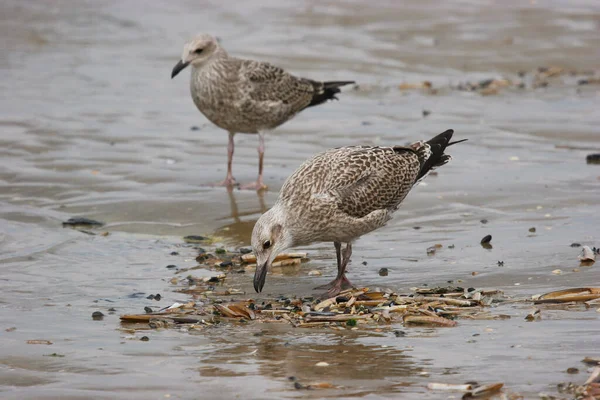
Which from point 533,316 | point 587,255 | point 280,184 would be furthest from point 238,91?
point 533,316

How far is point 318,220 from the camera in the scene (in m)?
7.69

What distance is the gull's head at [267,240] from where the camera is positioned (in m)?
7.34

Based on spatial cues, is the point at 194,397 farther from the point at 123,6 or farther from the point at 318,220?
the point at 123,6

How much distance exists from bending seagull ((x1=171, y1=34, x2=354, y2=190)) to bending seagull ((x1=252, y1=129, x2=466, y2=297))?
320cm

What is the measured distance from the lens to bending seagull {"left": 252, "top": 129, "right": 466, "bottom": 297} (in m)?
7.48

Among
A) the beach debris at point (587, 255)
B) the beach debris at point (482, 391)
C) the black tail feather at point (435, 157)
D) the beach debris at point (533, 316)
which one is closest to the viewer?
the beach debris at point (482, 391)

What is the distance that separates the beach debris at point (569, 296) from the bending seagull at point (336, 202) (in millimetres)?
1500

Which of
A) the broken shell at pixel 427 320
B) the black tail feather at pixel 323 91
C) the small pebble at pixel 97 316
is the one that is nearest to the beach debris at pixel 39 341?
the small pebble at pixel 97 316

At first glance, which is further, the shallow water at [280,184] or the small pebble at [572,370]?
the shallow water at [280,184]

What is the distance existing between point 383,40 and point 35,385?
13640 mm

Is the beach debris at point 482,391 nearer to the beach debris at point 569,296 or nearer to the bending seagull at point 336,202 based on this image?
the beach debris at point 569,296

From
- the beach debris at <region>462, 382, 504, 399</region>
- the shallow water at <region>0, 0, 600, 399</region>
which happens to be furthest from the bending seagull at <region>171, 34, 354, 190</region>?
the beach debris at <region>462, 382, 504, 399</region>

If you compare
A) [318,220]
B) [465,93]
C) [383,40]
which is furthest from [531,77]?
[318,220]

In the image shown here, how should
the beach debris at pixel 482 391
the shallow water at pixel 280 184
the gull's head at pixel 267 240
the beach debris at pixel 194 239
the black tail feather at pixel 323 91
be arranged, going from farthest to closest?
the black tail feather at pixel 323 91 → the beach debris at pixel 194 239 → the gull's head at pixel 267 240 → the shallow water at pixel 280 184 → the beach debris at pixel 482 391
